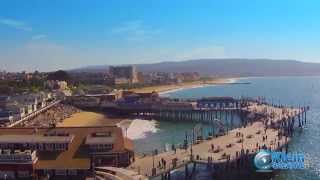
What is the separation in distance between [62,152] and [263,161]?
1872 cm

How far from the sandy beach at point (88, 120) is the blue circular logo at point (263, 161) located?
43.2 meters

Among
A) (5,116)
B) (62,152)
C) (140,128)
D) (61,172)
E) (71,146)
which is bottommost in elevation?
(140,128)

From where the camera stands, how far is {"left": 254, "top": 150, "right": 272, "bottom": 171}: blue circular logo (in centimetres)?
5208

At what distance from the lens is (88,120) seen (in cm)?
9981

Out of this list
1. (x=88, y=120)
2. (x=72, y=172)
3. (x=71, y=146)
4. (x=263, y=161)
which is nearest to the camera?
(x=72, y=172)

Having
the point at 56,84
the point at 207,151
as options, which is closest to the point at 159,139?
the point at 207,151

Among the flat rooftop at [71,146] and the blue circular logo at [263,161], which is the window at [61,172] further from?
the blue circular logo at [263,161]

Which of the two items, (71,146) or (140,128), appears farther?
(140,128)

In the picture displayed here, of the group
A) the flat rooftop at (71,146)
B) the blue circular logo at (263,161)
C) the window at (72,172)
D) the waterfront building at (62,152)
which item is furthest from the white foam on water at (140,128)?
the window at (72,172)

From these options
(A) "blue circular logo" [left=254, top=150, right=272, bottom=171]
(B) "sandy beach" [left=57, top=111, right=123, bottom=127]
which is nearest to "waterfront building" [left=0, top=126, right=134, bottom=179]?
(A) "blue circular logo" [left=254, top=150, right=272, bottom=171]

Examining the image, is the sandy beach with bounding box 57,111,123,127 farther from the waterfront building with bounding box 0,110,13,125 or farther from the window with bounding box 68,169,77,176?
the window with bounding box 68,169,77,176

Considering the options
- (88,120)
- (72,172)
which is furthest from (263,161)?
(88,120)

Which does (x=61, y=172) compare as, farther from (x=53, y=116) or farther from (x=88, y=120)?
(x=88, y=120)

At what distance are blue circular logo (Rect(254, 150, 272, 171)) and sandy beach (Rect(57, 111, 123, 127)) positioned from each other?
142ft
